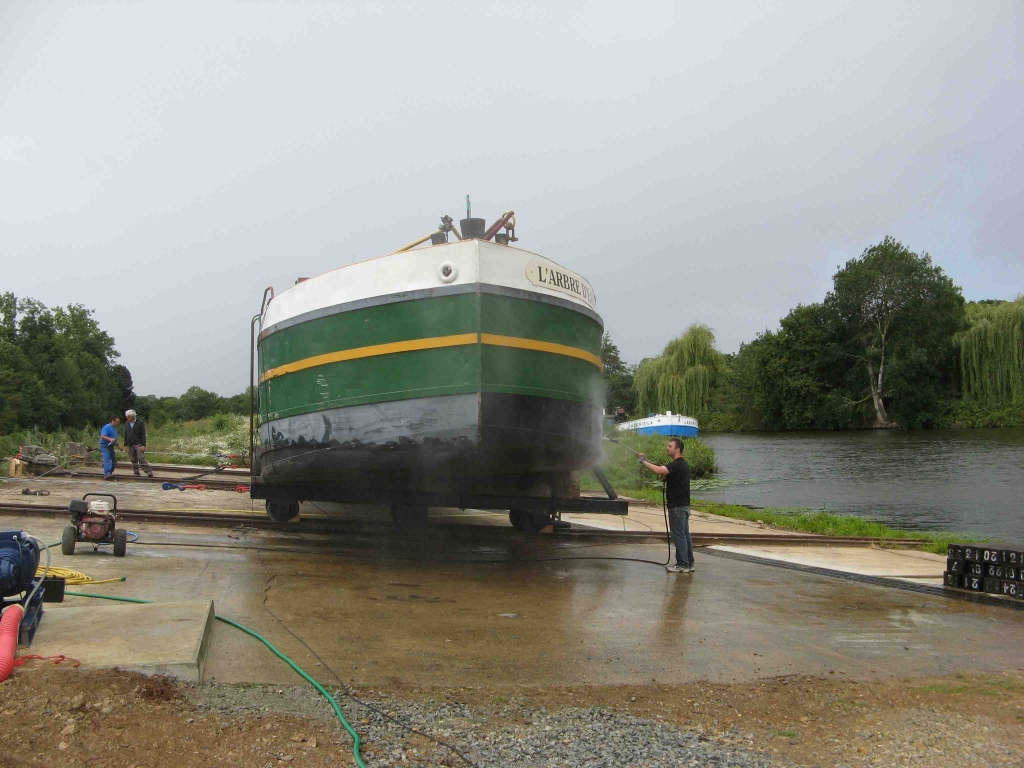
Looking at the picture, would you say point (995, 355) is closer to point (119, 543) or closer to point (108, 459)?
point (108, 459)

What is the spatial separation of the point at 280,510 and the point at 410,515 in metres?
1.56

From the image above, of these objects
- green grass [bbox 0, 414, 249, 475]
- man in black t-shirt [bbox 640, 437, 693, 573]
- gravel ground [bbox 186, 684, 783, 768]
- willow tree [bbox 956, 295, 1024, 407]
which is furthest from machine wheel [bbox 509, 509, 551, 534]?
willow tree [bbox 956, 295, 1024, 407]

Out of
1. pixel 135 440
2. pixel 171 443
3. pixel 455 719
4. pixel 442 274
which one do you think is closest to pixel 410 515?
pixel 442 274

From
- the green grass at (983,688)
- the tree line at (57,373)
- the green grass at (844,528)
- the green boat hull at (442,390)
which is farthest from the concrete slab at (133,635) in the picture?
the tree line at (57,373)

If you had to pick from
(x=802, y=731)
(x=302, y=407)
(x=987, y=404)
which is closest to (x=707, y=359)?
(x=987, y=404)

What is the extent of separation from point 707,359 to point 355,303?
4505cm

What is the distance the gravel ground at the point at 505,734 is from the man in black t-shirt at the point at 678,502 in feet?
12.9

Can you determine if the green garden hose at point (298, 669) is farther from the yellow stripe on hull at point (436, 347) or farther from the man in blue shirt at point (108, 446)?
the man in blue shirt at point (108, 446)

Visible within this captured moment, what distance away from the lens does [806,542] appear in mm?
9836

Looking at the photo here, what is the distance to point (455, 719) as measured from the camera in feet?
10.3

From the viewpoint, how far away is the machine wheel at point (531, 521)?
8859 mm

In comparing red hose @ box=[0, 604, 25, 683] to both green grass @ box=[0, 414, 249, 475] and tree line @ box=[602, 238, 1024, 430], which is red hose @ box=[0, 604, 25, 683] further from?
tree line @ box=[602, 238, 1024, 430]

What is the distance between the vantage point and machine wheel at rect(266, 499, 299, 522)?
28.7ft

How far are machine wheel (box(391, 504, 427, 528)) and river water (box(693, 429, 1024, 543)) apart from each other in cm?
1022
